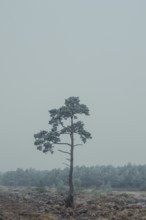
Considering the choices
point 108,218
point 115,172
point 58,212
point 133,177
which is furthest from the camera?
point 115,172

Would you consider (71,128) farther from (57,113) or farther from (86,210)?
(86,210)

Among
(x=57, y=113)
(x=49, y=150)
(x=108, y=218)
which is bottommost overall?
(x=108, y=218)

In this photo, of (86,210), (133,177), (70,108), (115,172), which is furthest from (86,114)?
(115,172)

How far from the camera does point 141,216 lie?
2872 cm

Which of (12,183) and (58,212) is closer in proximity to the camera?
(58,212)

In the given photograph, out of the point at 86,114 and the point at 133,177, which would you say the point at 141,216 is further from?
the point at 133,177

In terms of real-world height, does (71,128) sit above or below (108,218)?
above

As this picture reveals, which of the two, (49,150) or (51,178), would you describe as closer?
(49,150)

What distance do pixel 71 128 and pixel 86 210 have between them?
839 cm

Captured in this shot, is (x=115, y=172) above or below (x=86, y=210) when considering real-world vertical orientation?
above

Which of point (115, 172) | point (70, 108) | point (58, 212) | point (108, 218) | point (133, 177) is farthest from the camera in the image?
point (115, 172)

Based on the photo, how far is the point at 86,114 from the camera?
39219 mm

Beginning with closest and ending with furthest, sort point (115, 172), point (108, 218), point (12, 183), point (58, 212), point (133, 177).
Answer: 1. point (108, 218)
2. point (58, 212)
3. point (133, 177)
4. point (115, 172)
5. point (12, 183)

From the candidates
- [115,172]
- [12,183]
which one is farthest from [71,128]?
[12,183]
